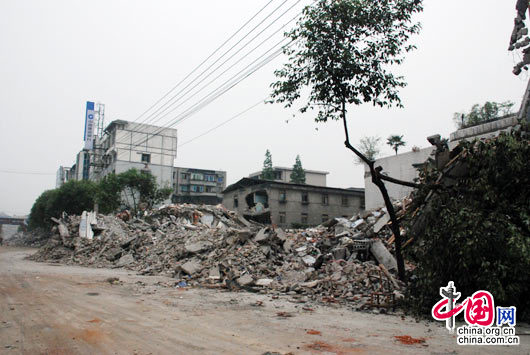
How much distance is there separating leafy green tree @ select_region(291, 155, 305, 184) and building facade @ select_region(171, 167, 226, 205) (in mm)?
16950

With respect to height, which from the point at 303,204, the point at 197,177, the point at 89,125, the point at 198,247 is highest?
the point at 89,125

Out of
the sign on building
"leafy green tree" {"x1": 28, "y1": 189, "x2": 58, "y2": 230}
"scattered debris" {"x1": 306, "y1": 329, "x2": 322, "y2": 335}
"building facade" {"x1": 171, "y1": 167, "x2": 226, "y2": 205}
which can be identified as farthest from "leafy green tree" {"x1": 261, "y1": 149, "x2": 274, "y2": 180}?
"scattered debris" {"x1": 306, "y1": 329, "x2": 322, "y2": 335}

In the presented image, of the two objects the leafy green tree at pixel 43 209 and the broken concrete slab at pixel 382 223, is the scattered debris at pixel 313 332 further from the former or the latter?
the leafy green tree at pixel 43 209

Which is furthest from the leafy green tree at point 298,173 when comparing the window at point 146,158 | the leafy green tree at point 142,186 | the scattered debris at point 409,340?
the scattered debris at point 409,340

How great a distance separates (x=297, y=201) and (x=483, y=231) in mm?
34458

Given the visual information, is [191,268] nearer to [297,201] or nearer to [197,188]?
[297,201]

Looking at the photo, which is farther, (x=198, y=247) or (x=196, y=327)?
(x=198, y=247)

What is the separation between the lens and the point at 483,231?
637 centimetres

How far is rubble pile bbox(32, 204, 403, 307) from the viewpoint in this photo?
358 inches

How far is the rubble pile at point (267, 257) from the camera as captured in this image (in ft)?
29.9

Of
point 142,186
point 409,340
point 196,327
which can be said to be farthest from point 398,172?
point 196,327

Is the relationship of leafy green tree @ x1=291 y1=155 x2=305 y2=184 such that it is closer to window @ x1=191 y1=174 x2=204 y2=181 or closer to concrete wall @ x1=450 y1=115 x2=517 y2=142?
window @ x1=191 y1=174 x2=204 y2=181

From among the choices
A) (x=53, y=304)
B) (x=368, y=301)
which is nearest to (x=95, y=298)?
(x=53, y=304)

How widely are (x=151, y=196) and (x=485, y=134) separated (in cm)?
2829
